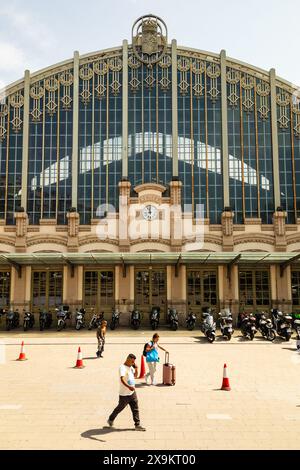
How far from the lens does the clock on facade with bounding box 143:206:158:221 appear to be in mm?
29062

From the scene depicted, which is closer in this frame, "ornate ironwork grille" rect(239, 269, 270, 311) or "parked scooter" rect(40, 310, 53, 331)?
"parked scooter" rect(40, 310, 53, 331)

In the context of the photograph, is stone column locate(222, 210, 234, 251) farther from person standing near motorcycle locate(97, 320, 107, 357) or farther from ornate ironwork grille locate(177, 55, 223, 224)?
person standing near motorcycle locate(97, 320, 107, 357)

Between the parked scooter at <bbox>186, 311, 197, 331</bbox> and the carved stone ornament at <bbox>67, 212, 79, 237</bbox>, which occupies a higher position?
the carved stone ornament at <bbox>67, 212, 79, 237</bbox>

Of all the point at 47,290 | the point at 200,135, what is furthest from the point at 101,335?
the point at 200,135

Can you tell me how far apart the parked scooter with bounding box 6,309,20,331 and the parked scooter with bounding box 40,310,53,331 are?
1873 millimetres

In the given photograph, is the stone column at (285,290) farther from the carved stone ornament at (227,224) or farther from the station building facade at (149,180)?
the carved stone ornament at (227,224)

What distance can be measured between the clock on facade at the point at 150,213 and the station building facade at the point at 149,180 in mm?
68

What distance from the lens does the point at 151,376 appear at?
12.7 metres

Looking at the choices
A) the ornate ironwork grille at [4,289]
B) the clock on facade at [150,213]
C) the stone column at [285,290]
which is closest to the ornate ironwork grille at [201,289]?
the stone column at [285,290]

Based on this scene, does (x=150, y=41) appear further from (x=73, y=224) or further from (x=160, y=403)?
(x=160, y=403)

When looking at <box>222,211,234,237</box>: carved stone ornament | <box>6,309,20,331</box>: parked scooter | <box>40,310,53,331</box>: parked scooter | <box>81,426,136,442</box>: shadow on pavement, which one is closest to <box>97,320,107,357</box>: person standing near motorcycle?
<box>81,426,136,442</box>: shadow on pavement

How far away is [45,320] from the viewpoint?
2667 cm

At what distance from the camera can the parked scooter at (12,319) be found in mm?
26797
